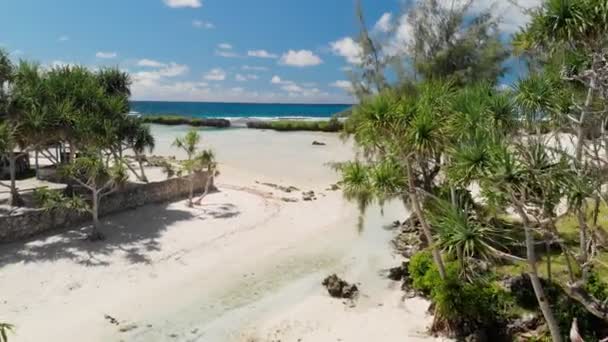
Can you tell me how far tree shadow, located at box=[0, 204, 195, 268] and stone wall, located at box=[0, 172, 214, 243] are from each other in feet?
1.09

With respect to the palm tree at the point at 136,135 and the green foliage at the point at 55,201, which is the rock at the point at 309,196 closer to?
the palm tree at the point at 136,135

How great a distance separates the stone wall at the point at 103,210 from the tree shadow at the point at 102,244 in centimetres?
33

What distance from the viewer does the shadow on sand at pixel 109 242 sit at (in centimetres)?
1441

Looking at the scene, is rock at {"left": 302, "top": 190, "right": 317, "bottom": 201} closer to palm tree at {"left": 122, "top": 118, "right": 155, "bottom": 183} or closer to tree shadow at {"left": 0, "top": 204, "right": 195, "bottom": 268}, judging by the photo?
tree shadow at {"left": 0, "top": 204, "right": 195, "bottom": 268}

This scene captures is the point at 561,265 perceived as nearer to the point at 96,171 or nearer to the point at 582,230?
the point at 582,230

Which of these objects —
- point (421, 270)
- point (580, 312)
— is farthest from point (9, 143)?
point (580, 312)

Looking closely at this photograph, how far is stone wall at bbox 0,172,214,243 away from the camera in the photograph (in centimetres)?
1526

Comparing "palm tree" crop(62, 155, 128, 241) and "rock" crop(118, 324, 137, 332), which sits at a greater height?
"palm tree" crop(62, 155, 128, 241)

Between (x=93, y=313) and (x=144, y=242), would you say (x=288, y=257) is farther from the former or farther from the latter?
(x=93, y=313)

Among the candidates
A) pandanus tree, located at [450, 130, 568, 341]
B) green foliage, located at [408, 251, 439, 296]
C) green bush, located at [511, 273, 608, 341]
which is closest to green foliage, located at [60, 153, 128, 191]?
green foliage, located at [408, 251, 439, 296]

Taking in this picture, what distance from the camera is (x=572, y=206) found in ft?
23.1

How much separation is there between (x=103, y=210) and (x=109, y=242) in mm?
2915

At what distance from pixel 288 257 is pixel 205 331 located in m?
5.50

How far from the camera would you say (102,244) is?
51.6 ft
